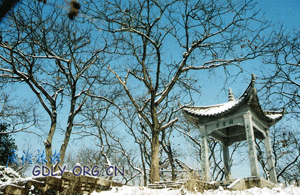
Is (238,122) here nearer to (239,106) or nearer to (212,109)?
(239,106)

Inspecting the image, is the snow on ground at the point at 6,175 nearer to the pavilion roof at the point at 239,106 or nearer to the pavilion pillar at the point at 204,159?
the pavilion pillar at the point at 204,159

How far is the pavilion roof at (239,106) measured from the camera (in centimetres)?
881

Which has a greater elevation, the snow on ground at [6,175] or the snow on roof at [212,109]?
the snow on roof at [212,109]

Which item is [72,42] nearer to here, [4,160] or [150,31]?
[150,31]

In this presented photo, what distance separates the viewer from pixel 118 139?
60.5 ft

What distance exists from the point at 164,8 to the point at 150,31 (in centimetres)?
113

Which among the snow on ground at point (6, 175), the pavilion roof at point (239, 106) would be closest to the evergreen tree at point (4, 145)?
the snow on ground at point (6, 175)

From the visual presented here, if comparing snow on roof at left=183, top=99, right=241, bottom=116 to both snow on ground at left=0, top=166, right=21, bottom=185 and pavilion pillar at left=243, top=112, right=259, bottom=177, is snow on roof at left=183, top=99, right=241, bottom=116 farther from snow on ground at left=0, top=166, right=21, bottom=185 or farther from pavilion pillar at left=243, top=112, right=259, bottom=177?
snow on ground at left=0, top=166, right=21, bottom=185

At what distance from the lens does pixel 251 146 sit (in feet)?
27.7

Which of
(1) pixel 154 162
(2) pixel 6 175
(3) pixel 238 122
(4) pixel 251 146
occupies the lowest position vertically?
(2) pixel 6 175

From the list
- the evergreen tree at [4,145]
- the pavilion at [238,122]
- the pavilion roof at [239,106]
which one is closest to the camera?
the pavilion at [238,122]

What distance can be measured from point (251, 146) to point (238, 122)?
3.50 ft

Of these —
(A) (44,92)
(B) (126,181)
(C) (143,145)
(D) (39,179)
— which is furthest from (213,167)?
(D) (39,179)

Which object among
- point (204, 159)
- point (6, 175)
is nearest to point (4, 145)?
point (6, 175)
